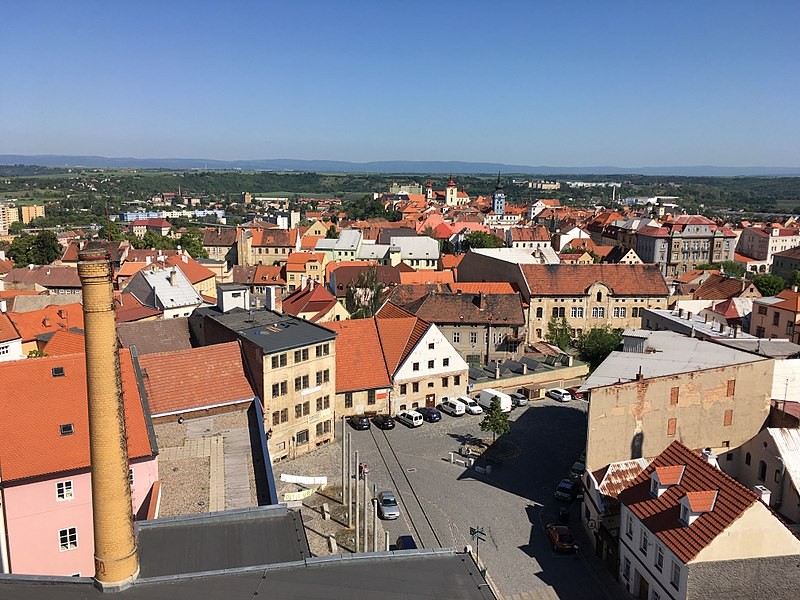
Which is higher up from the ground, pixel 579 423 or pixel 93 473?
pixel 93 473

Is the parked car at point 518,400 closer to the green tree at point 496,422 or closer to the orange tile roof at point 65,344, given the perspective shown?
the green tree at point 496,422

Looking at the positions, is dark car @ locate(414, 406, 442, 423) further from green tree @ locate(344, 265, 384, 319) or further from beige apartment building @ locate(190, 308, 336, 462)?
green tree @ locate(344, 265, 384, 319)

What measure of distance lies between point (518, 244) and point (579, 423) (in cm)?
7347

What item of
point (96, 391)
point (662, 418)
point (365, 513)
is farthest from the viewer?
point (662, 418)

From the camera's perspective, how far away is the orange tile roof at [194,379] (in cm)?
2844

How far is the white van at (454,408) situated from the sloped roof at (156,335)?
627 inches

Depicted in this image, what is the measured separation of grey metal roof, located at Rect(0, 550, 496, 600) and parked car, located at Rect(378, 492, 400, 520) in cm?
1281

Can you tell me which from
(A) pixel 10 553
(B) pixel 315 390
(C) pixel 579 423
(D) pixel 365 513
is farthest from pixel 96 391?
(C) pixel 579 423

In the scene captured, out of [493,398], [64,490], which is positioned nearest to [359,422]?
[493,398]

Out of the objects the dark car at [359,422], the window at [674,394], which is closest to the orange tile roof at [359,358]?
the dark car at [359,422]

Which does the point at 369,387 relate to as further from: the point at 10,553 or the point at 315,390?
the point at 10,553

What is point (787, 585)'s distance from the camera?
20.6 m

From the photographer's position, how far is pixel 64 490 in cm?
2077

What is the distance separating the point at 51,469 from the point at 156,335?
19.9 metres
